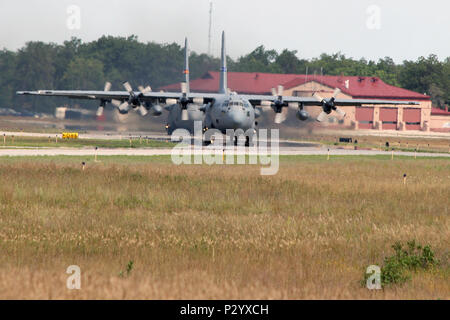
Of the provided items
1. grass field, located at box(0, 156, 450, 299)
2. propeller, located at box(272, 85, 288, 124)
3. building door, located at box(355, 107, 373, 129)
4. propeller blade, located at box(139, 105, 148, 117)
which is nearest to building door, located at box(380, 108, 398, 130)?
building door, located at box(355, 107, 373, 129)

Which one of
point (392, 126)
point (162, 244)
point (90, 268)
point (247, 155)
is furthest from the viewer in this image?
point (392, 126)

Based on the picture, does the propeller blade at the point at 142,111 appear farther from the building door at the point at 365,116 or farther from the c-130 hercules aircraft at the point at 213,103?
the building door at the point at 365,116

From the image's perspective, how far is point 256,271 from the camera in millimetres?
14078

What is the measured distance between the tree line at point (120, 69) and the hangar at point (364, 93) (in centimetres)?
906

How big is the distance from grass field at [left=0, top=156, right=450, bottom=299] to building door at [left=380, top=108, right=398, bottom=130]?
94599 millimetres

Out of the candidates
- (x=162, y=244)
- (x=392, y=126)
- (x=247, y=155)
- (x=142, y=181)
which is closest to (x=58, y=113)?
(x=392, y=126)

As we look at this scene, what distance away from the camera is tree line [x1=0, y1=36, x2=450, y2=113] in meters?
156

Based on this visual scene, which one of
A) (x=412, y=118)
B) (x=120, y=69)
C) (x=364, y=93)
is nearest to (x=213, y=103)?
(x=412, y=118)

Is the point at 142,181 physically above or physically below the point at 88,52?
below

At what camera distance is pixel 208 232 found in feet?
62.4

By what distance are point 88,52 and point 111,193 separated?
16576 centimetres

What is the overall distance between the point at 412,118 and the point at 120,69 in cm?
8124

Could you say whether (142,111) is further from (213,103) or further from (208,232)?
(208,232)
